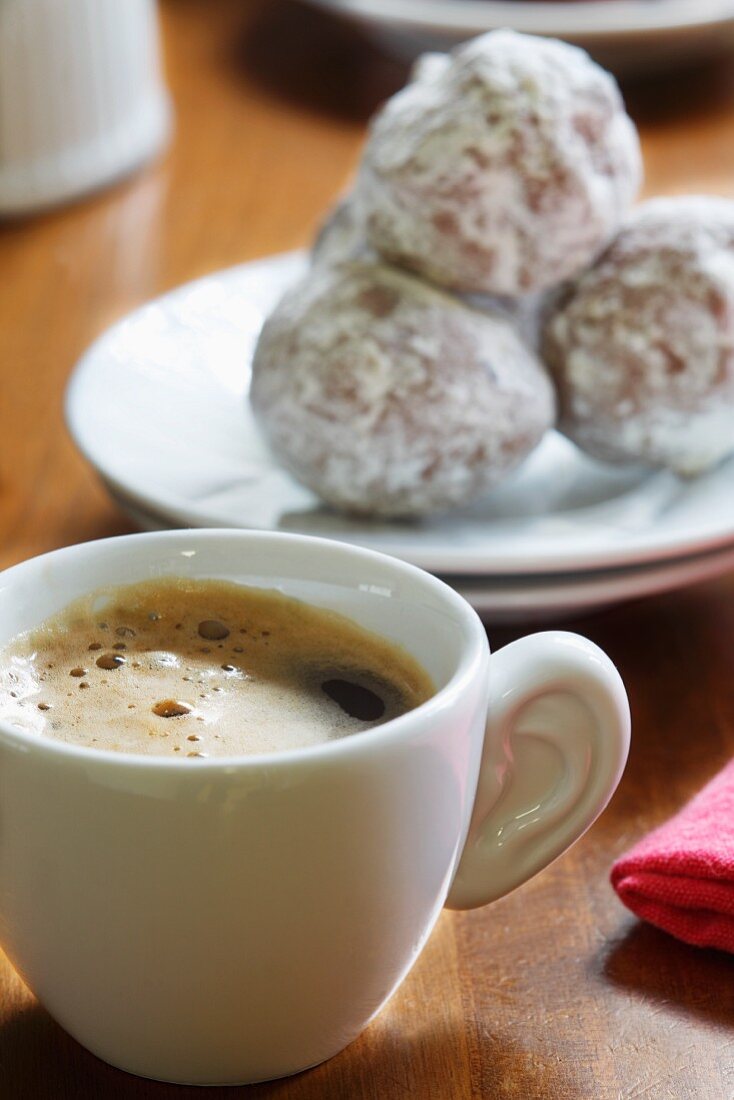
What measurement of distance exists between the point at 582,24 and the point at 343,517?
899mm

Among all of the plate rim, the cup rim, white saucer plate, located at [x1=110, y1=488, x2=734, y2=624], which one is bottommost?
white saucer plate, located at [x1=110, y1=488, x2=734, y2=624]

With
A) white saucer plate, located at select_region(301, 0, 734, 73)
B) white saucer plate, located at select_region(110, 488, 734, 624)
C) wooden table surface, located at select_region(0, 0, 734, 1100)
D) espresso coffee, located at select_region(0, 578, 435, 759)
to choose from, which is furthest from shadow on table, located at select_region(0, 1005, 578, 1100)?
white saucer plate, located at select_region(301, 0, 734, 73)

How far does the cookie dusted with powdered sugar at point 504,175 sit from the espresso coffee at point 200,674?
0.93ft

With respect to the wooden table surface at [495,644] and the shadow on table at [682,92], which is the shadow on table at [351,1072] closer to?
the wooden table surface at [495,644]

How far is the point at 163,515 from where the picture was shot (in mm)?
694

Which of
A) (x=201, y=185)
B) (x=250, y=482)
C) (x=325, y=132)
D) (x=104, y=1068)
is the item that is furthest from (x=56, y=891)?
(x=325, y=132)

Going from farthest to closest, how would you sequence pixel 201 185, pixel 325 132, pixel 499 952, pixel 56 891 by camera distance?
pixel 325 132, pixel 201 185, pixel 499 952, pixel 56 891

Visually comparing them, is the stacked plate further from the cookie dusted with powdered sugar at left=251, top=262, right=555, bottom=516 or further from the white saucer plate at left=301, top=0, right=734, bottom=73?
the white saucer plate at left=301, top=0, right=734, bottom=73

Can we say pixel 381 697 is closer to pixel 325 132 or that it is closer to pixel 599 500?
pixel 599 500

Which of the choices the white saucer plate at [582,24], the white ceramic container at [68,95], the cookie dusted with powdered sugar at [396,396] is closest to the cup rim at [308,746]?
the cookie dusted with powdered sugar at [396,396]

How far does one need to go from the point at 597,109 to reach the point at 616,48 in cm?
79

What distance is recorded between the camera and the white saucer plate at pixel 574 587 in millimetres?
661

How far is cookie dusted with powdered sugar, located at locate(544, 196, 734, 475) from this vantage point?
71 cm

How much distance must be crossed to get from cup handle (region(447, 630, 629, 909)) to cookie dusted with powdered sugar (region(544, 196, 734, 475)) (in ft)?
0.94
